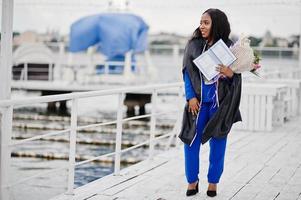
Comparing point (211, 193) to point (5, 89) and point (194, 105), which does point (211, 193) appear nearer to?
point (194, 105)

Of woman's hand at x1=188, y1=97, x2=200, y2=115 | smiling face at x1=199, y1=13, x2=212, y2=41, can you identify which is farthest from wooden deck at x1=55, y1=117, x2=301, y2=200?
smiling face at x1=199, y1=13, x2=212, y2=41

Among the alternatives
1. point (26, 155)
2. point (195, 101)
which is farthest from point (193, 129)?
point (26, 155)

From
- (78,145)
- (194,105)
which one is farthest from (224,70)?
(78,145)

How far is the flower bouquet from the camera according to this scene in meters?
4.59

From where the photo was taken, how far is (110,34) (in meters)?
20.3

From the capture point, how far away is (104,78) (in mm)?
18938

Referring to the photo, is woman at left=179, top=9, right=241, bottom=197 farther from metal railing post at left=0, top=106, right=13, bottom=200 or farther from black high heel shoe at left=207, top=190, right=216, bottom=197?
metal railing post at left=0, top=106, right=13, bottom=200

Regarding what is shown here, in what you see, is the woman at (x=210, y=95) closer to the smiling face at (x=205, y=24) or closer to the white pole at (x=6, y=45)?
the smiling face at (x=205, y=24)

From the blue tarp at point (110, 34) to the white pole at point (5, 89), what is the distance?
1568 cm

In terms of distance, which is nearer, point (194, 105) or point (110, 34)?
point (194, 105)

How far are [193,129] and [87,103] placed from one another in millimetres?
18439

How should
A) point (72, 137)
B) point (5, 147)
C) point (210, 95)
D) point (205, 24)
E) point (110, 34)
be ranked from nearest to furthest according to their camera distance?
point (5, 147) < point (205, 24) < point (210, 95) < point (72, 137) < point (110, 34)

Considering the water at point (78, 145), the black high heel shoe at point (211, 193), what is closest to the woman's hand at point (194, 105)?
the black high heel shoe at point (211, 193)

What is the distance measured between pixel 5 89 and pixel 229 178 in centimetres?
240
